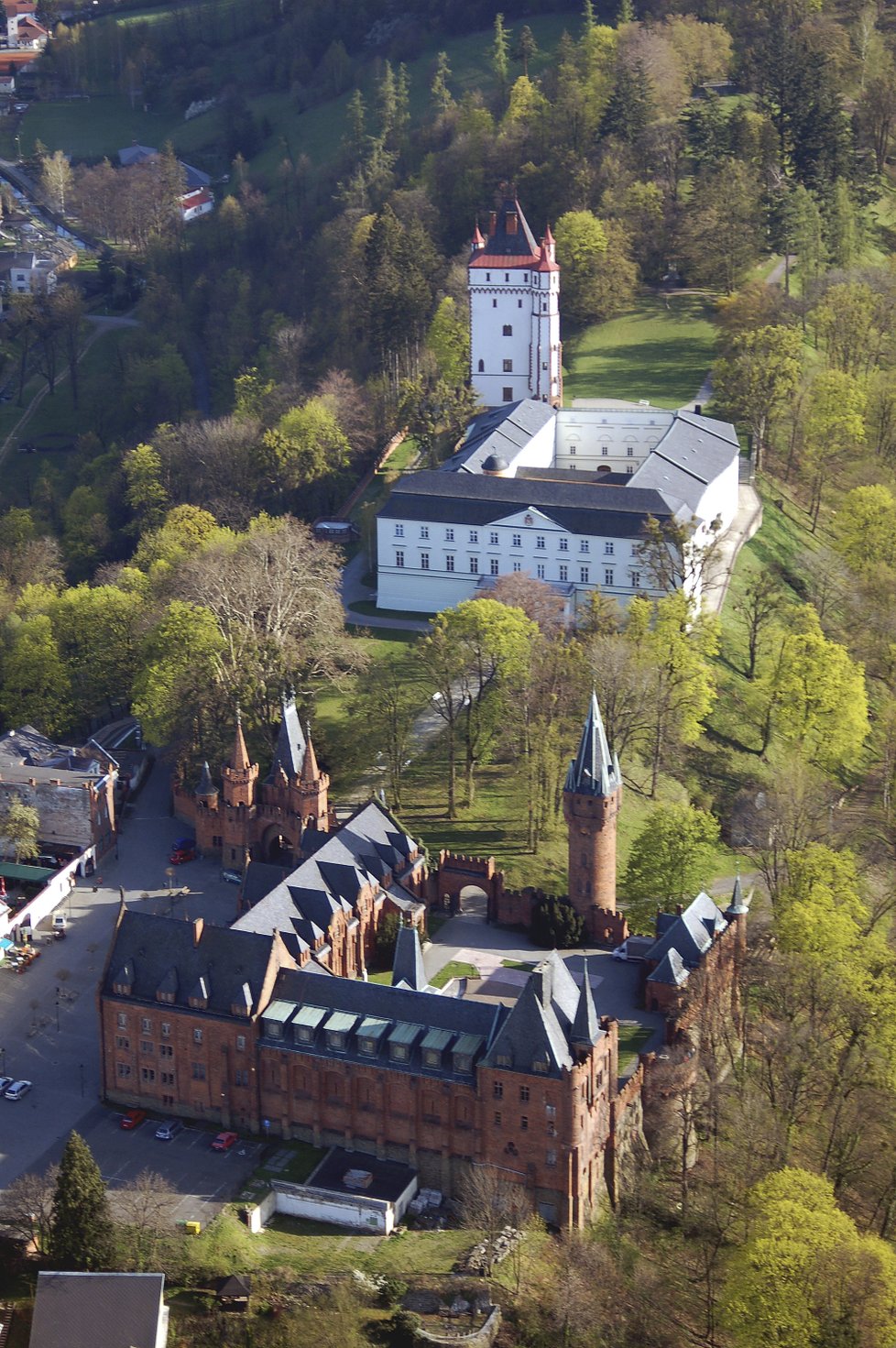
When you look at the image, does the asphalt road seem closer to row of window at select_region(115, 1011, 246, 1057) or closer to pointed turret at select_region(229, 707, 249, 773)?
row of window at select_region(115, 1011, 246, 1057)

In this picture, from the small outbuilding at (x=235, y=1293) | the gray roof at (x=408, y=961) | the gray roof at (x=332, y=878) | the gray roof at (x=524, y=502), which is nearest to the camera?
the small outbuilding at (x=235, y=1293)

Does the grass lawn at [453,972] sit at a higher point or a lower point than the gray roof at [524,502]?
lower

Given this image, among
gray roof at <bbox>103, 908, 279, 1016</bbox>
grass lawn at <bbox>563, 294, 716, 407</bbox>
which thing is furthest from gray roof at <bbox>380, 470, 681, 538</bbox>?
gray roof at <bbox>103, 908, 279, 1016</bbox>

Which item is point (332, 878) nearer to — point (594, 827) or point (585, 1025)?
point (594, 827)

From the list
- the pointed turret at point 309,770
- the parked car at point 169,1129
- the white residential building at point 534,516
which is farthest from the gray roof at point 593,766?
the white residential building at point 534,516

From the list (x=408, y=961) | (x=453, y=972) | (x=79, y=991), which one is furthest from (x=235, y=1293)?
(x=79, y=991)

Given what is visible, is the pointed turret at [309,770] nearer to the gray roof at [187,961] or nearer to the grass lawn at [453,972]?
the grass lawn at [453,972]

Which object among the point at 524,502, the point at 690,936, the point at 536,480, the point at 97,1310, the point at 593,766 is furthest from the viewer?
the point at 536,480
